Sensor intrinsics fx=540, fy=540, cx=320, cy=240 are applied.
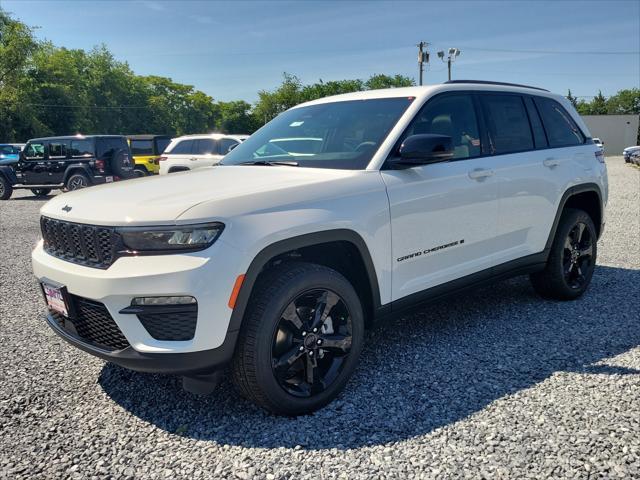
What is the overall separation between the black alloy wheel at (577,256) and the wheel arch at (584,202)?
23 cm

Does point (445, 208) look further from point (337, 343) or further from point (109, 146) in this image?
point (109, 146)

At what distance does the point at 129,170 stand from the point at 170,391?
45.7 feet

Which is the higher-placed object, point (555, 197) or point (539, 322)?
point (555, 197)

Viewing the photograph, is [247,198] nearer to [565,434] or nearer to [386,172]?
[386,172]

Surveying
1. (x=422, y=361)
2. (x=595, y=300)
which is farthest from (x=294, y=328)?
(x=595, y=300)

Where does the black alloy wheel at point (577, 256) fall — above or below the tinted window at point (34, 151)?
below

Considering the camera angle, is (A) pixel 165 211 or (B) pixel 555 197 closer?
(A) pixel 165 211

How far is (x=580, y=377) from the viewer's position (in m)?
3.37

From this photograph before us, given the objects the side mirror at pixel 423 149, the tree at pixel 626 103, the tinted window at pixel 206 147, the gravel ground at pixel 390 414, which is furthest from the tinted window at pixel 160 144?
the tree at pixel 626 103

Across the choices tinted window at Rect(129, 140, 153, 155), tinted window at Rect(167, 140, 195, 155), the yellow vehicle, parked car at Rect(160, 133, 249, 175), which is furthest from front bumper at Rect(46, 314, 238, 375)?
tinted window at Rect(129, 140, 153, 155)

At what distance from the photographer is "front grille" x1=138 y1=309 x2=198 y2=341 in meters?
2.57

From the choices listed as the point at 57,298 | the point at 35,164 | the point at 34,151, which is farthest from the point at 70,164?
the point at 57,298

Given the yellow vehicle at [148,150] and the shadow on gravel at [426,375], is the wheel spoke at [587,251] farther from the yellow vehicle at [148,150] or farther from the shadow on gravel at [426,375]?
the yellow vehicle at [148,150]

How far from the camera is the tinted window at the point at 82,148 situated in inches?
626
